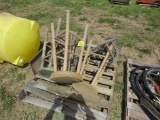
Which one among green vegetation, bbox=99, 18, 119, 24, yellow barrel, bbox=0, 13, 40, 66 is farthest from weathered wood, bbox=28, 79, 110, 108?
green vegetation, bbox=99, 18, 119, 24

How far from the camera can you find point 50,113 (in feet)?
11.7

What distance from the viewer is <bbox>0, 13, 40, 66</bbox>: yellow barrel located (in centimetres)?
391

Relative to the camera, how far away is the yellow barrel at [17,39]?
3.91 metres

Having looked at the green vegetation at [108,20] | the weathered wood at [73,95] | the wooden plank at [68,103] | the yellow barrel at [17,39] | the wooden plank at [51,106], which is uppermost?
the green vegetation at [108,20]

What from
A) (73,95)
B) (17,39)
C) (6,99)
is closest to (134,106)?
(73,95)

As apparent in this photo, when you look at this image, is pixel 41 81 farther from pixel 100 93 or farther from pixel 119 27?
pixel 119 27

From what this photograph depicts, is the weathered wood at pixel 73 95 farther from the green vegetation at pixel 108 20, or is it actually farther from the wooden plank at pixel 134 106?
the green vegetation at pixel 108 20

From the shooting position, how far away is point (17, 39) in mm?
3998

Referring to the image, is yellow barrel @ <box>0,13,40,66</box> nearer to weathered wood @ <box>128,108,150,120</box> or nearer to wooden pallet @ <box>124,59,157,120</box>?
wooden pallet @ <box>124,59,157,120</box>

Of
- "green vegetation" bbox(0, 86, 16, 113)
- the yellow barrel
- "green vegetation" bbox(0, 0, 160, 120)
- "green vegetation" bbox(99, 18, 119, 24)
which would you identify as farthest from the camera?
"green vegetation" bbox(99, 18, 119, 24)

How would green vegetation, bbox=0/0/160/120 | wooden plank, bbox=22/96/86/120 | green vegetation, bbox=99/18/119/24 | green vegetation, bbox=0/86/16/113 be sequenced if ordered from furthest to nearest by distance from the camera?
green vegetation, bbox=99/18/119/24 < green vegetation, bbox=0/0/160/120 < green vegetation, bbox=0/86/16/113 < wooden plank, bbox=22/96/86/120

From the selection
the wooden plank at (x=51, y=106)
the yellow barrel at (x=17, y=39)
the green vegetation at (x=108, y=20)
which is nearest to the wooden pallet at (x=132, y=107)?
the wooden plank at (x=51, y=106)

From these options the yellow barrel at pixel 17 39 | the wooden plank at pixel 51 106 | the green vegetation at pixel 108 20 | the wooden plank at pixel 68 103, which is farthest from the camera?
the green vegetation at pixel 108 20

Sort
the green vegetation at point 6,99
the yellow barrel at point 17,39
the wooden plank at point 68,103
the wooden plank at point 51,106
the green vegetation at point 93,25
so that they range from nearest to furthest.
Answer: the wooden plank at point 68,103
the wooden plank at point 51,106
the green vegetation at point 6,99
the green vegetation at point 93,25
the yellow barrel at point 17,39
